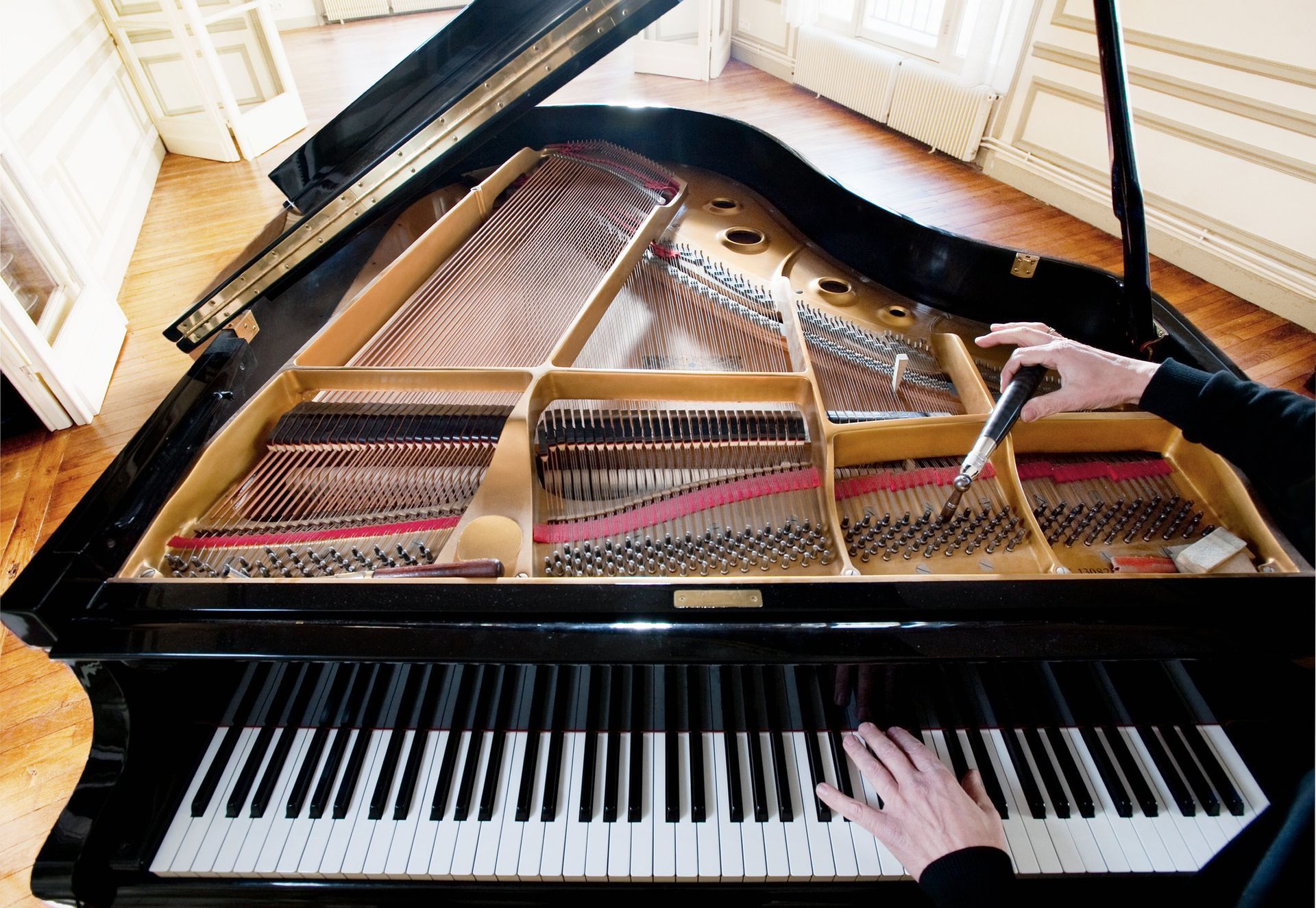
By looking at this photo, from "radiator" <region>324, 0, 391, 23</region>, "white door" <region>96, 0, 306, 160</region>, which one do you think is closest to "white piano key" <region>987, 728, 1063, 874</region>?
"white door" <region>96, 0, 306, 160</region>

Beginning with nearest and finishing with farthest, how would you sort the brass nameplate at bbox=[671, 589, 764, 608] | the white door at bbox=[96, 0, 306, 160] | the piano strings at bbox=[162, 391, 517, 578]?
the brass nameplate at bbox=[671, 589, 764, 608] → the piano strings at bbox=[162, 391, 517, 578] → the white door at bbox=[96, 0, 306, 160]

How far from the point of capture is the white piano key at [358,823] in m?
1.52

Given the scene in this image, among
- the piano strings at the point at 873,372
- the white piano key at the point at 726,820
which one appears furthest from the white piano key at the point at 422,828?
the piano strings at the point at 873,372

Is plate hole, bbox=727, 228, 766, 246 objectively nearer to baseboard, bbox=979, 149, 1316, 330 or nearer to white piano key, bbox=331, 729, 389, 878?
white piano key, bbox=331, 729, 389, 878

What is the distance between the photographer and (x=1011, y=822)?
5.16 ft

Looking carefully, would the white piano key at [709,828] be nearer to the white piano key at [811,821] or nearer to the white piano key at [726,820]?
the white piano key at [726,820]

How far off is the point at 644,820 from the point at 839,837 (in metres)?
0.41

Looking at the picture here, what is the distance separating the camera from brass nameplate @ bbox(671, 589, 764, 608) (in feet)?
4.66

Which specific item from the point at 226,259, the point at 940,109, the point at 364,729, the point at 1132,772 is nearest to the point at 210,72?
the point at 226,259

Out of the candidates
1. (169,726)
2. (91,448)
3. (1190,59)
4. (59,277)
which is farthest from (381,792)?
(1190,59)

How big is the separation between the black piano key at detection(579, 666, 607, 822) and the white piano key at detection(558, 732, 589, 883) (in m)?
0.01

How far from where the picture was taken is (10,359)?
3.74m

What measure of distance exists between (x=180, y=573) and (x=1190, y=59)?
6.79 m

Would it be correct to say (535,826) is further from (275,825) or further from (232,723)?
(232,723)
